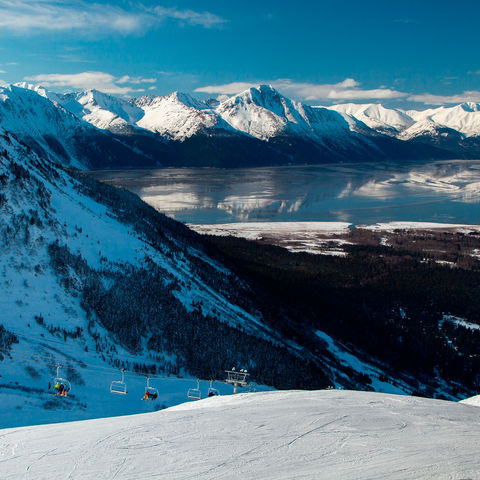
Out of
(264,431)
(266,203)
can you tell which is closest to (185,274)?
(264,431)

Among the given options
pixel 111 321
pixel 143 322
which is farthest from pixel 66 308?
pixel 143 322

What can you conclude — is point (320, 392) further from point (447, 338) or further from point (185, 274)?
point (447, 338)

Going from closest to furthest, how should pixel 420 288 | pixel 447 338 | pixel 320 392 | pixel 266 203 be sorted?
1. pixel 320 392
2. pixel 447 338
3. pixel 420 288
4. pixel 266 203

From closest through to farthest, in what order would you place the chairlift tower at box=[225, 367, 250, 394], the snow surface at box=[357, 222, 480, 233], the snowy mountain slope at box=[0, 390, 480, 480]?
the snowy mountain slope at box=[0, 390, 480, 480] < the chairlift tower at box=[225, 367, 250, 394] < the snow surface at box=[357, 222, 480, 233]

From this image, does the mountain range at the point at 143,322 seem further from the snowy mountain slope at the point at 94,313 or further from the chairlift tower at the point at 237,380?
the chairlift tower at the point at 237,380

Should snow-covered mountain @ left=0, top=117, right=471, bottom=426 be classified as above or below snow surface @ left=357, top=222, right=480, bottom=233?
above

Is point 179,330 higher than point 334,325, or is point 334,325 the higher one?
point 179,330

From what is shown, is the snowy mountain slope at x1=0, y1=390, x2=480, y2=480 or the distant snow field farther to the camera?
the distant snow field

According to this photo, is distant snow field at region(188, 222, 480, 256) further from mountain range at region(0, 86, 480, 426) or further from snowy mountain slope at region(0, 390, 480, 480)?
snowy mountain slope at region(0, 390, 480, 480)

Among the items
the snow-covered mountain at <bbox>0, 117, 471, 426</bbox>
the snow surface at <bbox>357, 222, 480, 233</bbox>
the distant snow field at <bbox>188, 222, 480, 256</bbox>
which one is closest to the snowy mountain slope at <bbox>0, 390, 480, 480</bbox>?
the snow-covered mountain at <bbox>0, 117, 471, 426</bbox>
